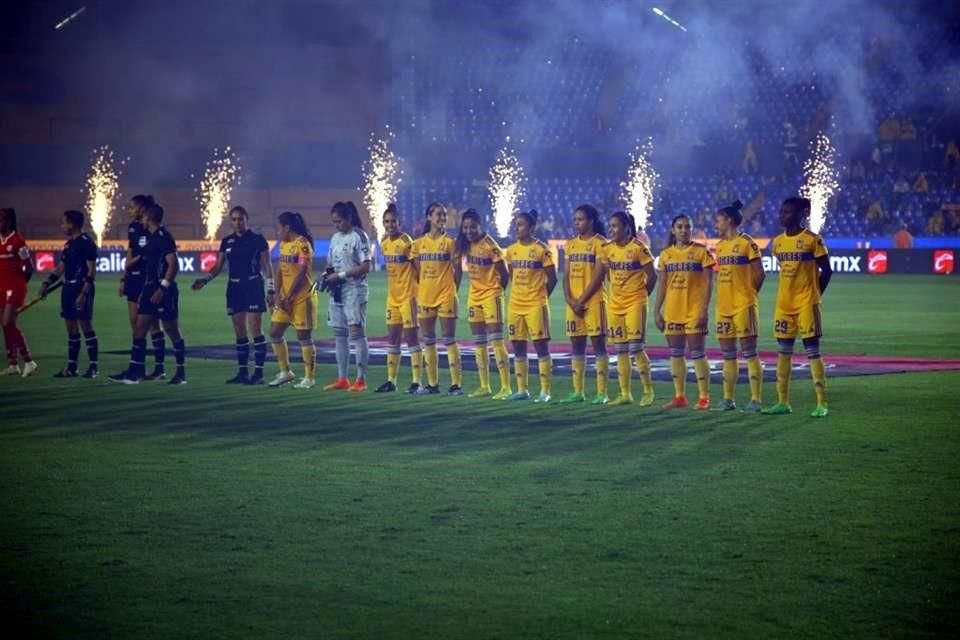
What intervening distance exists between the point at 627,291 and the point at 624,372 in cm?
87

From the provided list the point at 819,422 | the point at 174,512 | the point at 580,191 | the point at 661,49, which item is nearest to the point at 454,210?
the point at 580,191

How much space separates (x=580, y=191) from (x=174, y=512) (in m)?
51.1

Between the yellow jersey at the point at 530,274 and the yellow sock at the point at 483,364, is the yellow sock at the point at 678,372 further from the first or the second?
the yellow sock at the point at 483,364

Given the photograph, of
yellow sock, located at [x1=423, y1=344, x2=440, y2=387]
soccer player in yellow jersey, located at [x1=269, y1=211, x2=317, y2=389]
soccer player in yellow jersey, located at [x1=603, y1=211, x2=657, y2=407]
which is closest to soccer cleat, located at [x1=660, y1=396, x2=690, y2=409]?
soccer player in yellow jersey, located at [x1=603, y1=211, x2=657, y2=407]

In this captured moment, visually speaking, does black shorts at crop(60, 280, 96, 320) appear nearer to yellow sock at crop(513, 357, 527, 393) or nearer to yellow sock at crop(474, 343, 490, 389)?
yellow sock at crop(474, 343, 490, 389)

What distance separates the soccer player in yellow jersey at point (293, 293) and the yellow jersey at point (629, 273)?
4.02 metres

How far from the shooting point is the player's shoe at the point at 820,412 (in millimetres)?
14023

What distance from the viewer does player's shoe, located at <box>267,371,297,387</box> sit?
57.1 ft

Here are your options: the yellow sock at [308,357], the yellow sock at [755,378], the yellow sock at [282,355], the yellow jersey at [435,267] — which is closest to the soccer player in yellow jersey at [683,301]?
the yellow sock at [755,378]

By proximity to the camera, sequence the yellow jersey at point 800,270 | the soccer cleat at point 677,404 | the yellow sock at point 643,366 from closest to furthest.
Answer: the yellow jersey at point 800,270
the soccer cleat at point 677,404
the yellow sock at point 643,366

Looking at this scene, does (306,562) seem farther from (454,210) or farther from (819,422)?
(454,210)

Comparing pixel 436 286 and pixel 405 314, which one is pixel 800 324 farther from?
pixel 405 314

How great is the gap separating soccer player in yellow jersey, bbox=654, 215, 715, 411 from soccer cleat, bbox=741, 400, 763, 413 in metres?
0.45

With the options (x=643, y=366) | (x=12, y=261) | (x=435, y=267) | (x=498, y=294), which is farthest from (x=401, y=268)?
(x=12, y=261)
